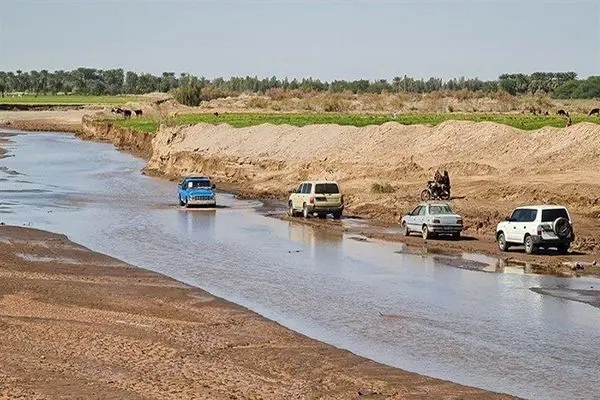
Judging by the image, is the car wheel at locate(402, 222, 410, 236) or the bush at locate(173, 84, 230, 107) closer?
the car wheel at locate(402, 222, 410, 236)

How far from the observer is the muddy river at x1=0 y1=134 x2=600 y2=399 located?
741 inches

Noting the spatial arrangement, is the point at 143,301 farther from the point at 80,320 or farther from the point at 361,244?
the point at 361,244

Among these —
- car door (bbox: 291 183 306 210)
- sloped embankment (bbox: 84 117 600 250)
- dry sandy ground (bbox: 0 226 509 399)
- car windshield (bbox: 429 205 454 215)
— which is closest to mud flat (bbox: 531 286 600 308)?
dry sandy ground (bbox: 0 226 509 399)

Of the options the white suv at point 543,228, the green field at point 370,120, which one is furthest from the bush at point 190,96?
the white suv at point 543,228

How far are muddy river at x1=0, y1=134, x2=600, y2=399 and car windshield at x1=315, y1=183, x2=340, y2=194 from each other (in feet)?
7.67

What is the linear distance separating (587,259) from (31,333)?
18.7 metres

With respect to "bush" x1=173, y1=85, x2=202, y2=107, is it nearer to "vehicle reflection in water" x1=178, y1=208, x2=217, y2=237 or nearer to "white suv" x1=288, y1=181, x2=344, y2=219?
"vehicle reflection in water" x1=178, y1=208, x2=217, y2=237

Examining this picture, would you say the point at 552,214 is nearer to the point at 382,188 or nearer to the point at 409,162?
the point at 382,188

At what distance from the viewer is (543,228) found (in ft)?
109

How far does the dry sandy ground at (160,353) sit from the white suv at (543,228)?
11.8 m

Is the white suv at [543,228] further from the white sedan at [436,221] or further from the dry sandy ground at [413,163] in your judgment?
the white sedan at [436,221]

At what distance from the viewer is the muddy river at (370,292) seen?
18828mm

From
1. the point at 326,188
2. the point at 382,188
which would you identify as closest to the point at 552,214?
the point at 326,188

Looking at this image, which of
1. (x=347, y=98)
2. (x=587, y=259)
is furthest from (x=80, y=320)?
(x=347, y=98)
